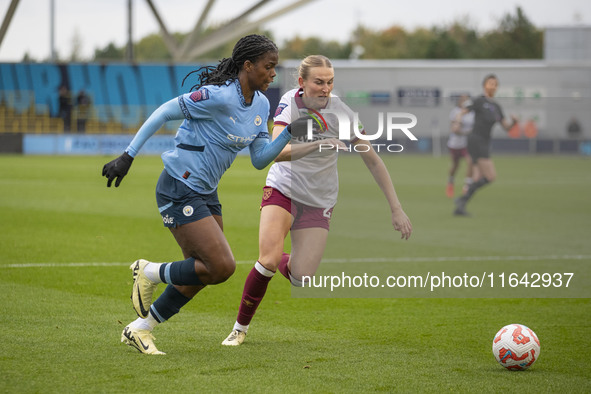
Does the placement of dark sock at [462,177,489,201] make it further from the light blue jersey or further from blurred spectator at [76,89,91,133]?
blurred spectator at [76,89,91,133]

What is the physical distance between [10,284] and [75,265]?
1.43m

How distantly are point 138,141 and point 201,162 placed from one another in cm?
47

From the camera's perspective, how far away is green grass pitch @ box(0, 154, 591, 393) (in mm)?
5145

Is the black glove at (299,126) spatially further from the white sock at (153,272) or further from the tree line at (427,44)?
the tree line at (427,44)

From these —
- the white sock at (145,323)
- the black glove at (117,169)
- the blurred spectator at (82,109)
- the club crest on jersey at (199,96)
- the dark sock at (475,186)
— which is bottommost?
the blurred spectator at (82,109)

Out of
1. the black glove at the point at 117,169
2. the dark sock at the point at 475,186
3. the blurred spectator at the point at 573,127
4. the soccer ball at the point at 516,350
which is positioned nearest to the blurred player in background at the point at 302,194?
the soccer ball at the point at 516,350

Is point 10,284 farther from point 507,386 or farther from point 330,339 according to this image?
point 507,386

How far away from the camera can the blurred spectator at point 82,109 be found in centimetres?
3997

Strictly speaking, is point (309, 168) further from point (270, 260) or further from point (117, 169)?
point (117, 169)

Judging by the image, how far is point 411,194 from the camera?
20781 mm

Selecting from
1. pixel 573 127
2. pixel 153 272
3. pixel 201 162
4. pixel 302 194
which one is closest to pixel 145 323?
pixel 153 272

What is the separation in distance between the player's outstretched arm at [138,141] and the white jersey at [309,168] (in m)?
0.92

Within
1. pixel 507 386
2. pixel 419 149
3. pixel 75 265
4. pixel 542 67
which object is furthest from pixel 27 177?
pixel 542 67

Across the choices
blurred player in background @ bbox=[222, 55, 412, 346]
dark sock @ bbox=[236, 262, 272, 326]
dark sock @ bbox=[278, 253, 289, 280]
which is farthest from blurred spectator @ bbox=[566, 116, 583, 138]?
dark sock @ bbox=[236, 262, 272, 326]
